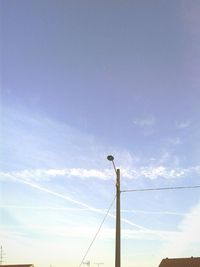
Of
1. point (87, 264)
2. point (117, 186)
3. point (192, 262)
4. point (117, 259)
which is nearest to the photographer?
point (117, 259)

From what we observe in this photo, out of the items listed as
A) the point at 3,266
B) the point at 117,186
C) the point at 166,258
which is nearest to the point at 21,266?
the point at 3,266

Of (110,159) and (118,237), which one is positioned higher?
(110,159)

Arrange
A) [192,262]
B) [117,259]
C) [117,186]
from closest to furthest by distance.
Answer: [117,259] < [117,186] < [192,262]

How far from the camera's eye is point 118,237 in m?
16.5

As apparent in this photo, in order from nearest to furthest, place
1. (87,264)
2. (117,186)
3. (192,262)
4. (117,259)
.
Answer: (117,259), (117,186), (192,262), (87,264)

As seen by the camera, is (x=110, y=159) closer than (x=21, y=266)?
Yes

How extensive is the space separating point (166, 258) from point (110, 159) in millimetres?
80862

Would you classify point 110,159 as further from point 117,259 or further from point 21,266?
point 21,266

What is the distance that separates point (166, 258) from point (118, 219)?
80631mm

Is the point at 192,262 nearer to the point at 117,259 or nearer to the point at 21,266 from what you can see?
the point at 21,266

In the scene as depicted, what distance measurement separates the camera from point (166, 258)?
93.4 meters

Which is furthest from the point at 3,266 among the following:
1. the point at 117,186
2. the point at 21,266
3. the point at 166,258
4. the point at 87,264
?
the point at 117,186

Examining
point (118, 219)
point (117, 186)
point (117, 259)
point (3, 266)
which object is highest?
point (3, 266)

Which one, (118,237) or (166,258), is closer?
(118,237)
